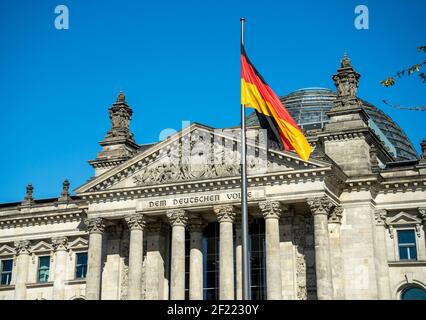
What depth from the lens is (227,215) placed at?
4569 cm

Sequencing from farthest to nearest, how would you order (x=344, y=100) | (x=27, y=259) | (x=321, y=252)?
(x=27, y=259)
(x=344, y=100)
(x=321, y=252)

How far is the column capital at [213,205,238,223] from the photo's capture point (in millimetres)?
45656

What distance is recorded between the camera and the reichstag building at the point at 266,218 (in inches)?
1761

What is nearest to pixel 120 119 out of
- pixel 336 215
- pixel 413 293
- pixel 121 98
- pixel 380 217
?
pixel 121 98

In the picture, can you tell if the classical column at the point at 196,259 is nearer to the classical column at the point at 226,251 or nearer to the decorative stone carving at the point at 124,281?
the classical column at the point at 226,251

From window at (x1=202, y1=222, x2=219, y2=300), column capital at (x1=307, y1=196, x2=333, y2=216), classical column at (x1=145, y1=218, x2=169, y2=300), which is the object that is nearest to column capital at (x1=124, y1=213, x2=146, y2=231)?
classical column at (x1=145, y1=218, x2=169, y2=300)

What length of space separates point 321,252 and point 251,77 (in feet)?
64.7

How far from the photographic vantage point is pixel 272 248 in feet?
143

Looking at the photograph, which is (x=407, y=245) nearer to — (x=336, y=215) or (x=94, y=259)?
(x=336, y=215)

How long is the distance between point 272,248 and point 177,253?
22.8ft

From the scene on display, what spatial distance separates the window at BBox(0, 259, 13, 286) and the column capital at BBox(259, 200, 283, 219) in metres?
26.5

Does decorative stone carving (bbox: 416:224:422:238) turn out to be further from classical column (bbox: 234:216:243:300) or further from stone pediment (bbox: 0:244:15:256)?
stone pediment (bbox: 0:244:15:256)
